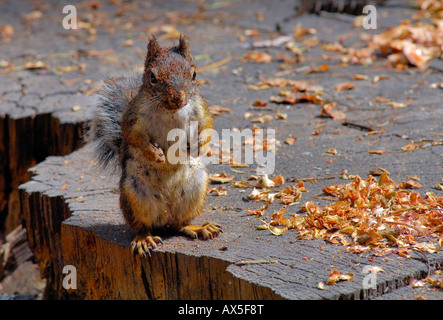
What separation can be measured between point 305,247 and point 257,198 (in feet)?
1.75

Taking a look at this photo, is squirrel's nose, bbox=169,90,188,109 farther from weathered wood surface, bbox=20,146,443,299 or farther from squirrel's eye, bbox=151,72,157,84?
weathered wood surface, bbox=20,146,443,299

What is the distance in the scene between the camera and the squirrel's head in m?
2.22

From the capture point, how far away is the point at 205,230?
2.38 m

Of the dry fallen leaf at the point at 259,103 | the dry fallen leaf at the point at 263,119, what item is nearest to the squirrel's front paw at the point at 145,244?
the dry fallen leaf at the point at 263,119

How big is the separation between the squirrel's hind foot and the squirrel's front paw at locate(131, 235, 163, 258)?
0.13 m

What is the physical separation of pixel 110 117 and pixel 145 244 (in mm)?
621

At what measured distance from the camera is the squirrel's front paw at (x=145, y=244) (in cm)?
234

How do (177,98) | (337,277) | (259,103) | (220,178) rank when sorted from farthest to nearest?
1. (259,103)
2. (220,178)
3. (177,98)
4. (337,277)

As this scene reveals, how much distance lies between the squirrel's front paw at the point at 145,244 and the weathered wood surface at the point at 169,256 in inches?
1.1

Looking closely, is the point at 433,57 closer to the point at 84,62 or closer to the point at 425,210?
the point at 425,210

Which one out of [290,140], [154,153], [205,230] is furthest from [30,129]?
[205,230]

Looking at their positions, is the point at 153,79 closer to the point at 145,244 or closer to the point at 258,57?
the point at 145,244

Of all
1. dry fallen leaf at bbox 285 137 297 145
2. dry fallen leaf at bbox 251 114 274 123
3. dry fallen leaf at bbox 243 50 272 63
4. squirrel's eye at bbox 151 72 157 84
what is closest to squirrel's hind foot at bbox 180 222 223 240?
squirrel's eye at bbox 151 72 157 84

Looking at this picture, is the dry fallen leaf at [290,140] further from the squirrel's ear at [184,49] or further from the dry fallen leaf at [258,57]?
the dry fallen leaf at [258,57]
